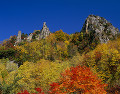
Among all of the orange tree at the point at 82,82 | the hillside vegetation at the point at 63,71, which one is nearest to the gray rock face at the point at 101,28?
the hillside vegetation at the point at 63,71

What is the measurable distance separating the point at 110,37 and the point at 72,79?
135ft

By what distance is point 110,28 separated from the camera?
54000 mm

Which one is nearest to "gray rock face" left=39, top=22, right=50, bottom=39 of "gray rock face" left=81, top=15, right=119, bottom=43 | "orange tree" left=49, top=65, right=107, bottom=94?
"gray rock face" left=81, top=15, right=119, bottom=43

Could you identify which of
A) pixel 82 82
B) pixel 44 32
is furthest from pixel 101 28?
pixel 82 82

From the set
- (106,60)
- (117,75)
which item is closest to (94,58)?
(106,60)

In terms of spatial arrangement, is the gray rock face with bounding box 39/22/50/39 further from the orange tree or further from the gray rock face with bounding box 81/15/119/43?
the orange tree

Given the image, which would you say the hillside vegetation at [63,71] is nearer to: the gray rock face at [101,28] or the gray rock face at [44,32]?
the gray rock face at [101,28]

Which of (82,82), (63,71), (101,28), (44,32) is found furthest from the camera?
(44,32)

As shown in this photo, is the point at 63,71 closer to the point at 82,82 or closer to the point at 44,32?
the point at 82,82

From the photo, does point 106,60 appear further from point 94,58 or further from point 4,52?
point 4,52

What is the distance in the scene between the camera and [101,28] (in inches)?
2082

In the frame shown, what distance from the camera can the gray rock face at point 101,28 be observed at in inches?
1915

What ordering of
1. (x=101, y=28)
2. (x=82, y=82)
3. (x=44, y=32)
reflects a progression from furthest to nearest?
(x=44, y=32) < (x=101, y=28) < (x=82, y=82)

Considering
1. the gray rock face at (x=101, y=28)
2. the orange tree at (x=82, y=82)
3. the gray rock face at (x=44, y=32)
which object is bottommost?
the orange tree at (x=82, y=82)
